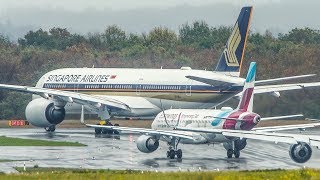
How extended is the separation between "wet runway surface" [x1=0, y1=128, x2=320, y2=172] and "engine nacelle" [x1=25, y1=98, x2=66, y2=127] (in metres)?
10.0

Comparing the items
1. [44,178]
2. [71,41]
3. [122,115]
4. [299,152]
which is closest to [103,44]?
[71,41]

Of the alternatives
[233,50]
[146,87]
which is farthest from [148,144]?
[146,87]

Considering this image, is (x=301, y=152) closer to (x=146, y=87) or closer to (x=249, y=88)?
(x=249, y=88)

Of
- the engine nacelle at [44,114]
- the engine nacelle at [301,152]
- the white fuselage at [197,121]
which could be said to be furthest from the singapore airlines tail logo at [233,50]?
the engine nacelle at [301,152]

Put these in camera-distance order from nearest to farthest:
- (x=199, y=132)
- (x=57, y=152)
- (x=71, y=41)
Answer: (x=199, y=132) → (x=57, y=152) → (x=71, y=41)

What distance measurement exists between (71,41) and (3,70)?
3828 cm

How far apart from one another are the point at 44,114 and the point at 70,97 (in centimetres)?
300

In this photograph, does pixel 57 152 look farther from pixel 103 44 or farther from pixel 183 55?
pixel 103 44

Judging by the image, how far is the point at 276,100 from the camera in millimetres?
94375

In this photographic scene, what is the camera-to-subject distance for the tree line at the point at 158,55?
4387 inches

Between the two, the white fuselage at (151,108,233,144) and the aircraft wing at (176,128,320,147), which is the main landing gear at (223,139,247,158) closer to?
the white fuselage at (151,108,233,144)

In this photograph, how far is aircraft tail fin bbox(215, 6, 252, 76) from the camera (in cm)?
9025

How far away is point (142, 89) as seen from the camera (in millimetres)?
93125

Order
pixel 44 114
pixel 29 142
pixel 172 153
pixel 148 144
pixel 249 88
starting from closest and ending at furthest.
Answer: pixel 172 153, pixel 249 88, pixel 148 144, pixel 29 142, pixel 44 114
